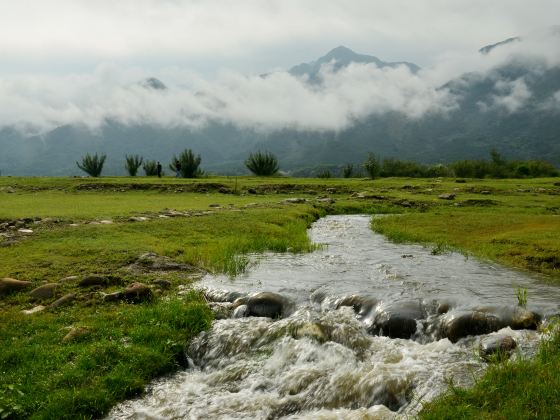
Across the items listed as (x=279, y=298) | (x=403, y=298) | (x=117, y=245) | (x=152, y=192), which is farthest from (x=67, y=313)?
(x=152, y=192)

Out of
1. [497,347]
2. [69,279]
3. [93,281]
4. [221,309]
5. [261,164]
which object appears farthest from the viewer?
[261,164]

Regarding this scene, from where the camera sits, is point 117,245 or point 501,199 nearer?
point 117,245

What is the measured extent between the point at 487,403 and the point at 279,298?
19.8ft

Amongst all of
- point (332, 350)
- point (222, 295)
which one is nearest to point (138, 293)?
point (222, 295)

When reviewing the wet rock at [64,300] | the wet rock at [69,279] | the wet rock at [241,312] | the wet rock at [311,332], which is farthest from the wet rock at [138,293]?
the wet rock at [311,332]

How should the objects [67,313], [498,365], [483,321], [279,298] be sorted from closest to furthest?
[498,365], [483,321], [67,313], [279,298]

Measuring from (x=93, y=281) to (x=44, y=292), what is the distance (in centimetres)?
125

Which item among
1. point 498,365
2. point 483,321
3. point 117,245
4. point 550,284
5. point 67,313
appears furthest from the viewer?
point 117,245

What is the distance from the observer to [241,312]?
38.8 feet

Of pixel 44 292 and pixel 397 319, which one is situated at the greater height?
pixel 44 292

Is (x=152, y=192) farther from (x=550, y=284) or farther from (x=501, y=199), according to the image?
(x=550, y=284)

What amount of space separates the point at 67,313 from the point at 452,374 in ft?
27.8

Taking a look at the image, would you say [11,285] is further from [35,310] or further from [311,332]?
[311,332]

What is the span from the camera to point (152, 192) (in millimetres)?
43438
